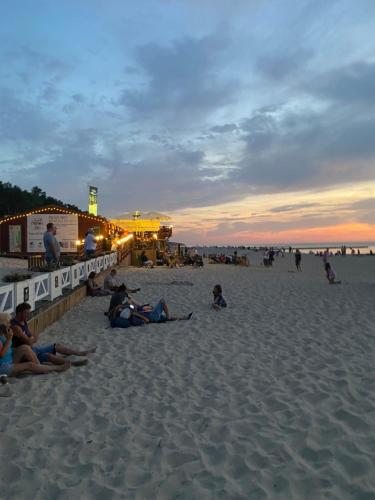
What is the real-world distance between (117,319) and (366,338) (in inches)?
198

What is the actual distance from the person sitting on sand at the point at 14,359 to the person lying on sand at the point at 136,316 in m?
3.01

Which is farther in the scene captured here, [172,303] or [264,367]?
[172,303]

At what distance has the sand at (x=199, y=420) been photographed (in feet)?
10.8

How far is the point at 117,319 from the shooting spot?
30.4 ft

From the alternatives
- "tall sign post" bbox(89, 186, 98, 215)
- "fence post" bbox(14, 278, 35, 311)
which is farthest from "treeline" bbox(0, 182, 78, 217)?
"fence post" bbox(14, 278, 35, 311)

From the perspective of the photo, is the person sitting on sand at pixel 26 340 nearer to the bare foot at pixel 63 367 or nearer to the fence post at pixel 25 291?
the bare foot at pixel 63 367

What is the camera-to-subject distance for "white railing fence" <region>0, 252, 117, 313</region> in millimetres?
7609

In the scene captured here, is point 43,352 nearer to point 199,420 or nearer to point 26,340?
point 26,340

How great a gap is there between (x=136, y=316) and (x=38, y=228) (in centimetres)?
2268

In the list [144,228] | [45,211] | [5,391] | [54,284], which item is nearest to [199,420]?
[5,391]

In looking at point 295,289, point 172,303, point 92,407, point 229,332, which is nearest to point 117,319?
point 229,332

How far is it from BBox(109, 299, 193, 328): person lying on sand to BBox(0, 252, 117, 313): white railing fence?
1.74 meters

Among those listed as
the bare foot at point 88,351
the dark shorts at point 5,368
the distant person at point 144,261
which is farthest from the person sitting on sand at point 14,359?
the distant person at point 144,261

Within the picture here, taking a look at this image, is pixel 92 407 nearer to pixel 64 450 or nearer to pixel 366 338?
pixel 64 450
